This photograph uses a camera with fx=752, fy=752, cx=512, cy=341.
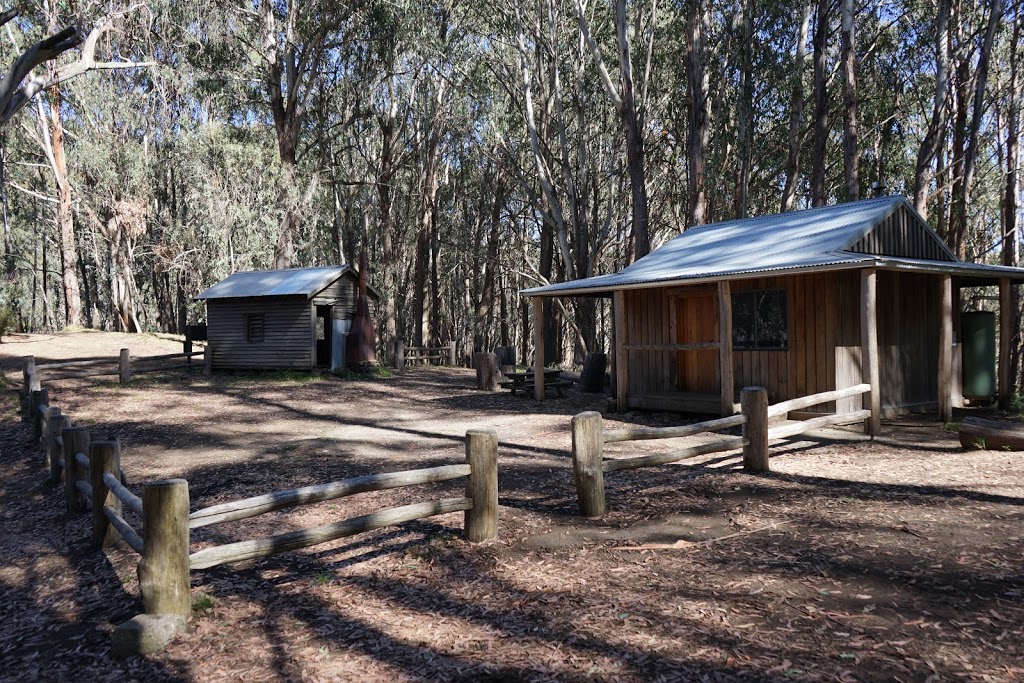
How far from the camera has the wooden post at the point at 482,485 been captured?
20.0 ft

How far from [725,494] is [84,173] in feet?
133

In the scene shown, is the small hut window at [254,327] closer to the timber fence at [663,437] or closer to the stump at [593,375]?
the stump at [593,375]

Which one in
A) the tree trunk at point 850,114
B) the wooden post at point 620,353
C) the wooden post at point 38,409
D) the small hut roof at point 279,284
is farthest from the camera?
the small hut roof at point 279,284

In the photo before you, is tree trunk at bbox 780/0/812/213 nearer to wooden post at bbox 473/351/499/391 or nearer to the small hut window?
wooden post at bbox 473/351/499/391

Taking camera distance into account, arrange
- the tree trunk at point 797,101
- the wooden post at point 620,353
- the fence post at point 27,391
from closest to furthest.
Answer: the fence post at point 27,391 < the wooden post at point 620,353 < the tree trunk at point 797,101

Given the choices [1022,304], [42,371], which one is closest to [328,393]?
[42,371]

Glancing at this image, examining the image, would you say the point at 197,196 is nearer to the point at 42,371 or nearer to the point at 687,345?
the point at 42,371

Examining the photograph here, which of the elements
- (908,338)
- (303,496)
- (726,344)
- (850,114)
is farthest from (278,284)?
(303,496)

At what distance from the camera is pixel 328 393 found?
64.2ft

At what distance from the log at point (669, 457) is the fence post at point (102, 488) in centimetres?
433

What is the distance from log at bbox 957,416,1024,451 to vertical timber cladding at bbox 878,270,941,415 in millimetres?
3054

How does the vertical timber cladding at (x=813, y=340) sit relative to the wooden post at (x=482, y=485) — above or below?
above

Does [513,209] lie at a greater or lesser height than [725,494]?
greater

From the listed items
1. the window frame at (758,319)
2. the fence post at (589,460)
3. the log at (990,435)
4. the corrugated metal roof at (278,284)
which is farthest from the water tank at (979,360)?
the corrugated metal roof at (278,284)
